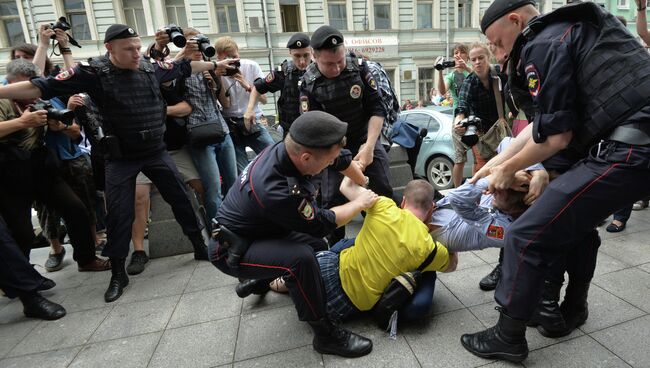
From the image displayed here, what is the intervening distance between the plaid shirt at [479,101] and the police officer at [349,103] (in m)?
1.19

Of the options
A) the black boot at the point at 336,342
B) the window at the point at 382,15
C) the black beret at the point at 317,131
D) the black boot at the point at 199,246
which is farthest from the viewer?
the window at the point at 382,15

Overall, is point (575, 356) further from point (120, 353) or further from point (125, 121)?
point (125, 121)

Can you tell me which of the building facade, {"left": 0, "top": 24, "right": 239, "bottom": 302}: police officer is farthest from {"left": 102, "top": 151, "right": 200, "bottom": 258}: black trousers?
the building facade

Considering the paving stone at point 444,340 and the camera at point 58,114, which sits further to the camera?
the camera at point 58,114

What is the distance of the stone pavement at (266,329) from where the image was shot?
75.9 inches

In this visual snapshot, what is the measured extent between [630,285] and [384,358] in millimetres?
1808

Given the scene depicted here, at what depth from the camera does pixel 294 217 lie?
6.00 ft

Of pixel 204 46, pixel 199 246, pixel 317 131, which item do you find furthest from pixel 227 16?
pixel 317 131

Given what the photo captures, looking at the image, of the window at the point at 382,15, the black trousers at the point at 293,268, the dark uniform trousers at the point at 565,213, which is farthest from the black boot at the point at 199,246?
the window at the point at 382,15

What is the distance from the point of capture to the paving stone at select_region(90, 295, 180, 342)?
2.43 m

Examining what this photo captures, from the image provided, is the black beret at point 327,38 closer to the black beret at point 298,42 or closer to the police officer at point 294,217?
the black beret at point 298,42

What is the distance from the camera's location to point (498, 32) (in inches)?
68.4

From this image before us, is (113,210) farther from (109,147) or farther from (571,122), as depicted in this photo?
(571,122)

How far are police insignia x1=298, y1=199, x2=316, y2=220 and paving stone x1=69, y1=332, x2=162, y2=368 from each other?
4.25 feet
